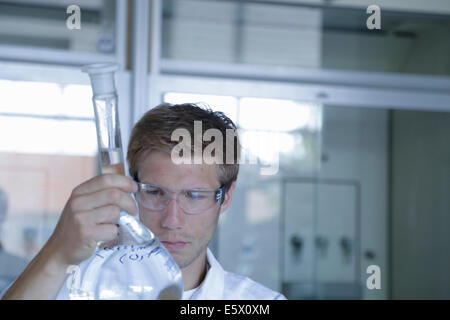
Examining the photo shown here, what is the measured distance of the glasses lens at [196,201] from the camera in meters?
0.69

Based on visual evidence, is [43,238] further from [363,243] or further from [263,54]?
[363,243]

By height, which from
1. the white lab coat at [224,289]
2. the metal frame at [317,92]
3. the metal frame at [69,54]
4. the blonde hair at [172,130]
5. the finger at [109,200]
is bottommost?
the white lab coat at [224,289]

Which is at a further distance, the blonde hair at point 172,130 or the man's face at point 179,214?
the blonde hair at point 172,130

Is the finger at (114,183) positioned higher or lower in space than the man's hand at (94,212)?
higher

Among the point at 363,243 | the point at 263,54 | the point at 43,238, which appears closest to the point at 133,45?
the point at 263,54

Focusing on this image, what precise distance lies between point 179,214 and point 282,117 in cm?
183

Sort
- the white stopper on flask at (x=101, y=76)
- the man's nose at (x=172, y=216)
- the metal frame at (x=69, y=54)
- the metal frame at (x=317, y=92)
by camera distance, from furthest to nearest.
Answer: the metal frame at (x=317, y=92), the metal frame at (x=69, y=54), the man's nose at (x=172, y=216), the white stopper on flask at (x=101, y=76)

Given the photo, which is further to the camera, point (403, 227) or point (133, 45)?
point (403, 227)

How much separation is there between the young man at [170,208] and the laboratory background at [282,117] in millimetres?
1326

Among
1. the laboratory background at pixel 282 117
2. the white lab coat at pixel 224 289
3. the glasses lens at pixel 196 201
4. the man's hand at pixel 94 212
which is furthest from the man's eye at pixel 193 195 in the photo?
the laboratory background at pixel 282 117

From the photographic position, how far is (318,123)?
2539 mm

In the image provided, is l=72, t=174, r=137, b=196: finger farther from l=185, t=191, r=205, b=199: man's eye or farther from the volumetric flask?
l=185, t=191, r=205, b=199: man's eye

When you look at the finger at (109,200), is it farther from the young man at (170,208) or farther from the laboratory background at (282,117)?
the laboratory background at (282,117)
